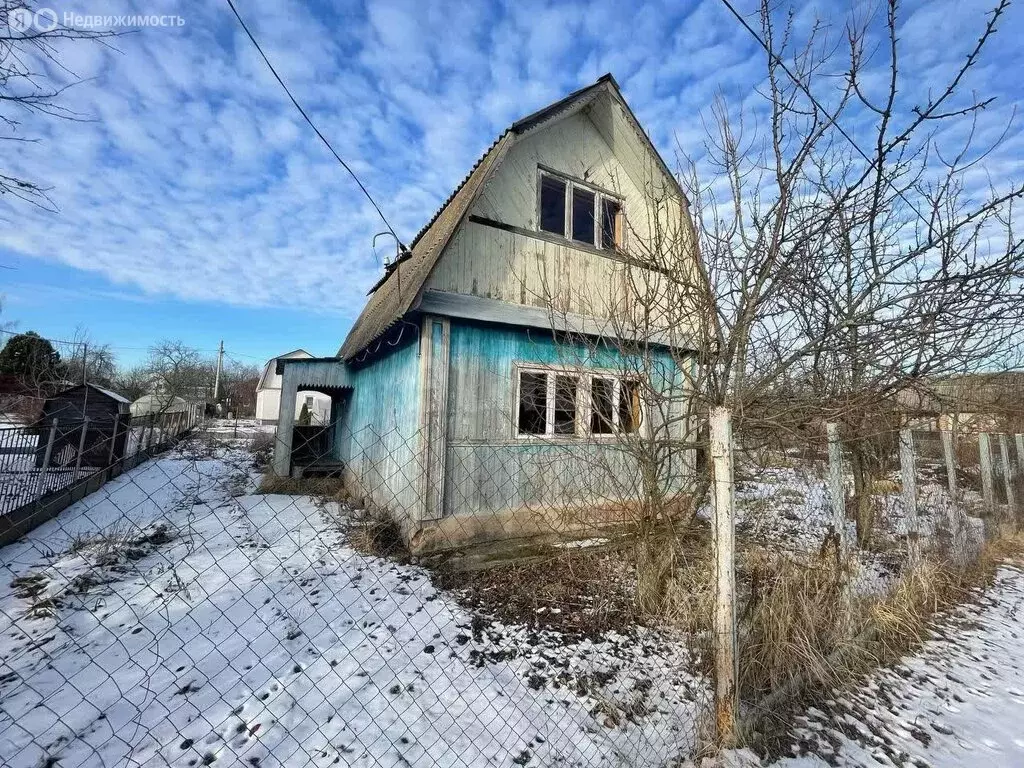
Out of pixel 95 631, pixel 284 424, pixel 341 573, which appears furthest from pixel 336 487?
pixel 95 631

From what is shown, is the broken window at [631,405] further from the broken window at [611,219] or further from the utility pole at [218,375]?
the utility pole at [218,375]

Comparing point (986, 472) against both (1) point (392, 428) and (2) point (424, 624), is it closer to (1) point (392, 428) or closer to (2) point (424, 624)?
(2) point (424, 624)

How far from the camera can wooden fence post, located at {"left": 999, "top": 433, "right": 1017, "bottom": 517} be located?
319 inches

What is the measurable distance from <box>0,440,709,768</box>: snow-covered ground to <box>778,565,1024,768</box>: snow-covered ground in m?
0.86

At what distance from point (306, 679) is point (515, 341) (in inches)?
188

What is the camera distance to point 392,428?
7.17 metres

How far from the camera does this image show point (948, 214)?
2.66 metres

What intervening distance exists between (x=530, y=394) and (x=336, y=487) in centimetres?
634

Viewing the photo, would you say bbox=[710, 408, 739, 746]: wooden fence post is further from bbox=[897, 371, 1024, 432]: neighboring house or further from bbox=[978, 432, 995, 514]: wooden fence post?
bbox=[978, 432, 995, 514]: wooden fence post

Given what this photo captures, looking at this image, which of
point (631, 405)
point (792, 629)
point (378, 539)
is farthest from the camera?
point (378, 539)

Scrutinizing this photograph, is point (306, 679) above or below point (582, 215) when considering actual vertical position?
below

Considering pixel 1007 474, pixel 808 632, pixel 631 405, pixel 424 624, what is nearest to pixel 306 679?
pixel 424 624

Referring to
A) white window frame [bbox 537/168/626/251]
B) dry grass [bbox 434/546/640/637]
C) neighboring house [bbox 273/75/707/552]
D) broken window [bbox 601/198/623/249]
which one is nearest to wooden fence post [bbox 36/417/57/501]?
neighboring house [bbox 273/75/707/552]

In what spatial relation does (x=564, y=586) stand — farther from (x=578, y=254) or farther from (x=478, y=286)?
(x=578, y=254)
